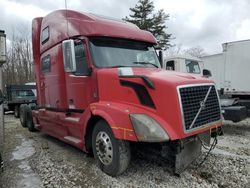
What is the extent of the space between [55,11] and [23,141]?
3.84 meters

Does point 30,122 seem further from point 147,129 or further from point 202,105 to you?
point 202,105

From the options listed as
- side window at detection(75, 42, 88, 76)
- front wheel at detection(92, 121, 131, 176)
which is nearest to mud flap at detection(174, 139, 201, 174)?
front wheel at detection(92, 121, 131, 176)

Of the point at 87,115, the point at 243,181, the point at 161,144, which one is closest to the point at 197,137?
the point at 161,144

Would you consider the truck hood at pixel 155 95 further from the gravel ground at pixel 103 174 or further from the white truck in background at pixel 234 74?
the white truck in background at pixel 234 74

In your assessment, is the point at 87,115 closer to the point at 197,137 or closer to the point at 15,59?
the point at 197,137

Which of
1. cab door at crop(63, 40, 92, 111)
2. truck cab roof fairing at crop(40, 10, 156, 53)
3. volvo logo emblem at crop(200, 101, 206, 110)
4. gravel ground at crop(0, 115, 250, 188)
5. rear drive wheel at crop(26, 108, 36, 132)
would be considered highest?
truck cab roof fairing at crop(40, 10, 156, 53)

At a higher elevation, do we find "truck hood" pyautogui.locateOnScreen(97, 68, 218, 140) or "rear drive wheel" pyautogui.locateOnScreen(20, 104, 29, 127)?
"truck hood" pyautogui.locateOnScreen(97, 68, 218, 140)

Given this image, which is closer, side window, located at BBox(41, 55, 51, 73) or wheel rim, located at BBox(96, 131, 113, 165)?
wheel rim, located at BBox(96, 131, 113, 165)

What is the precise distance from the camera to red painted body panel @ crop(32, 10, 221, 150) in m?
4.17

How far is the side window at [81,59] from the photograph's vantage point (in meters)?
5.37

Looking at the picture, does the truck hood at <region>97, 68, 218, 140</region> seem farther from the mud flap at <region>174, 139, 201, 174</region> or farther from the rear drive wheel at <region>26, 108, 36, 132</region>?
the rear drive wheel at <region>26, 108, 36, 132</region>

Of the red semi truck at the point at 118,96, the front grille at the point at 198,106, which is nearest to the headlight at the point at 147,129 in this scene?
the red semi truck at the point at 118,96

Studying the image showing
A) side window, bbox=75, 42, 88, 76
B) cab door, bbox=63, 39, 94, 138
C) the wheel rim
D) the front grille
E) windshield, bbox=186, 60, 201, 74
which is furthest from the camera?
windshield, bbox=186, 60, 201, 74

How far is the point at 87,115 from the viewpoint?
5.19 meters
